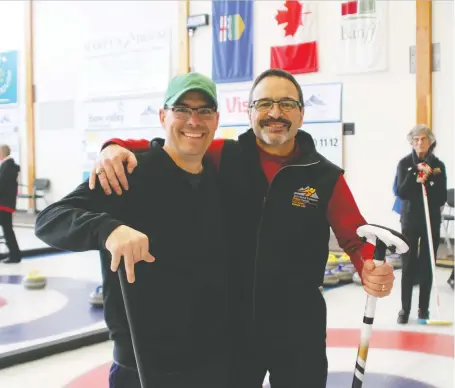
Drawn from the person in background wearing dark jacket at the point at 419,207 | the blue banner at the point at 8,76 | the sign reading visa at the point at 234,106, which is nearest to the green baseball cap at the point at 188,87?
the person in background wearing dark jacket at the point at 419,207

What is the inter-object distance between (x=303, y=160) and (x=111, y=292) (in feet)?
Result: 2.85

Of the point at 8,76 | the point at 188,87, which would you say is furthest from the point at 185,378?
the point at 8,76

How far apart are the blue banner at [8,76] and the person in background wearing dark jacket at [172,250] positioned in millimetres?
13274

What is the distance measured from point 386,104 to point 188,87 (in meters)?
8.30

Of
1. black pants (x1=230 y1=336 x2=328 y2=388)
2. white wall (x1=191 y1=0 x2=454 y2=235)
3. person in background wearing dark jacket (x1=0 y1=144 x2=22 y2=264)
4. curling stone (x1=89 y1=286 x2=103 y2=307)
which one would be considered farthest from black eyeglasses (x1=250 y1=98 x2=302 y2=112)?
white wall (x1=191 y1=0 x2=454 y2=235)

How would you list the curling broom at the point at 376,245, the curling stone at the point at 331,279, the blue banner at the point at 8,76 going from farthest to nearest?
the blue banner at the point at 8,76
the curling stone at the point at 331,279
the curling broom at the point at 376,245

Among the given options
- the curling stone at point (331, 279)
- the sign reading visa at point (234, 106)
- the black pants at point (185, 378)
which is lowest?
the curling stone at point (331, 279)

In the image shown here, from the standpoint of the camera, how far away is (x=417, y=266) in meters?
5.33

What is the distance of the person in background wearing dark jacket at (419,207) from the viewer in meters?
5.26

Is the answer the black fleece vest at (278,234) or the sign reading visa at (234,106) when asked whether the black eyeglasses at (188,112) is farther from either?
the sign reading visa at (234,106)

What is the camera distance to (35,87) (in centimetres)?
1505

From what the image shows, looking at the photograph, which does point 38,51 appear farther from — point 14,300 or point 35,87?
point 14,300

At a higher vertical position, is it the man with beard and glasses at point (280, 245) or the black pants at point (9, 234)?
the man with beard and glasses at point (280, 245)

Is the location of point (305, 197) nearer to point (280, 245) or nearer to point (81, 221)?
point (280, 245)
